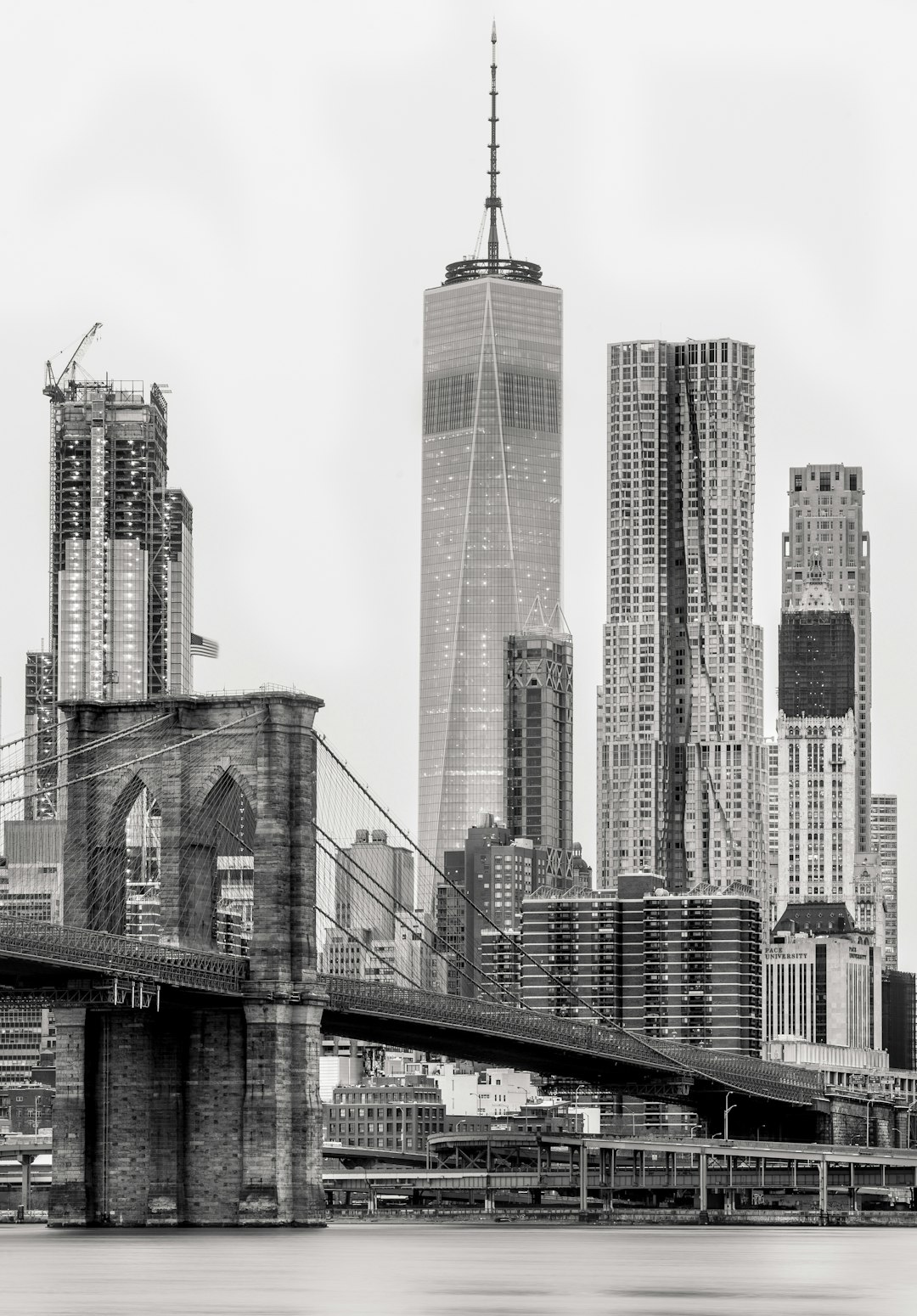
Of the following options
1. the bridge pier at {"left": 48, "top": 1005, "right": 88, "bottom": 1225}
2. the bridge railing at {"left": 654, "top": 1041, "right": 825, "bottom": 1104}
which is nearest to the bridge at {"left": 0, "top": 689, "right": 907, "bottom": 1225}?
the bridge pier at {"left": 48, "top": 1005, "right": 88, "bottom": 1225}

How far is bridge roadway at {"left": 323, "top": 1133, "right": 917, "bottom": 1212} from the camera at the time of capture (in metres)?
159

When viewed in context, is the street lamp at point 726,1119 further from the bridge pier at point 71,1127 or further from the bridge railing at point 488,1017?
the bridge pier at point 71,1127

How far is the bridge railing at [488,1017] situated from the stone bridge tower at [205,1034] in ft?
15.5

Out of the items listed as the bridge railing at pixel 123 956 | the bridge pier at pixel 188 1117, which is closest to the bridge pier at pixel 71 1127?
the bridge pier at pixel 188 1117

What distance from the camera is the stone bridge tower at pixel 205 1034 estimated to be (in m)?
118

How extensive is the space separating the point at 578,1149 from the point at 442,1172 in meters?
8.39

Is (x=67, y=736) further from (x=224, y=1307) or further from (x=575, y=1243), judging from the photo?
(x=224, y=1307)

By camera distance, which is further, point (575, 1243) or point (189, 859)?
point (189, 859)

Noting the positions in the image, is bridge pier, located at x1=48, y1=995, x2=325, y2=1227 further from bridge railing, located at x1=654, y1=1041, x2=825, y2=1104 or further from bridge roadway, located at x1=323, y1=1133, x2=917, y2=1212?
bridge railing, located at x1=654, y1=1041, x2=825, y2=1104

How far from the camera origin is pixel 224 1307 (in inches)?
2918

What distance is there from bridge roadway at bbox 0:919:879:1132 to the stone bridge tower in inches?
53.5

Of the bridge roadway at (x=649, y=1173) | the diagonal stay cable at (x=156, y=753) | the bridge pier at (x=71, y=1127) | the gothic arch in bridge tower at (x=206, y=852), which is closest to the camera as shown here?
the bridge pier at (x=71, y=1127)

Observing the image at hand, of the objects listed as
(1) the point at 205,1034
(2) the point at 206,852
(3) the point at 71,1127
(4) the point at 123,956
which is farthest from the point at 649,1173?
(4) the point at 123,956

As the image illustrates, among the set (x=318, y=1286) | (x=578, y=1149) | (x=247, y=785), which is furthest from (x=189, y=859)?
(x=578, y=1149)
